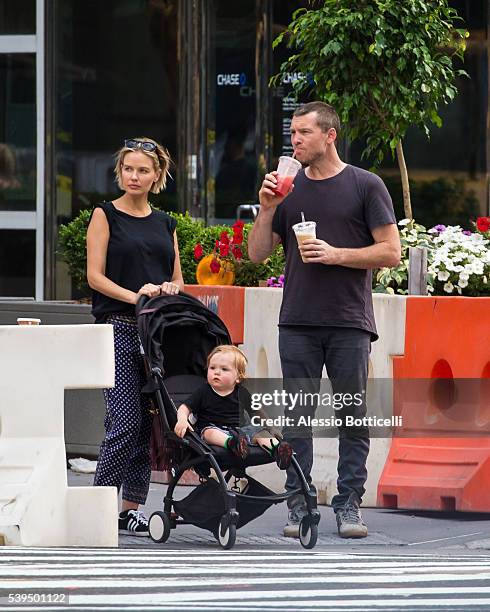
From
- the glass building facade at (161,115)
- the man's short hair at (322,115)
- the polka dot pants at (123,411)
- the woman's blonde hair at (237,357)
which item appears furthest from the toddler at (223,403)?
the glass building facade at (161,115)

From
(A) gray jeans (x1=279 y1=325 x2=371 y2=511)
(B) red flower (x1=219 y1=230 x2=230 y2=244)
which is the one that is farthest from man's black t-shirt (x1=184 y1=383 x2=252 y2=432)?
(B) red flower (x1=219 y1=230 x2=230 y2=244)

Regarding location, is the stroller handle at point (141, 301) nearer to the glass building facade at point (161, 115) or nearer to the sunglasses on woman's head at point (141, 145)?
the sunglasses on woman's head at point (141, 145)

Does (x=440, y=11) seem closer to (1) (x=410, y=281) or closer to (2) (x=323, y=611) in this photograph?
(1) (x=410, y=281)

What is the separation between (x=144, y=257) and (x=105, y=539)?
5.20 feet

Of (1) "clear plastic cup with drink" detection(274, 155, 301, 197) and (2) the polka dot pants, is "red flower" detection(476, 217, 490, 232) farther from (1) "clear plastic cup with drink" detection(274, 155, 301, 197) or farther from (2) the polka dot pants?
(2) the polka dot pants

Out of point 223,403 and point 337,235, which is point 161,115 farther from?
point 223,403

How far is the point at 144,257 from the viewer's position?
8.22m

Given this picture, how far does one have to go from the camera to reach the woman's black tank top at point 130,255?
8164mm

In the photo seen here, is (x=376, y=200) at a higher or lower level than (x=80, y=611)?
higher

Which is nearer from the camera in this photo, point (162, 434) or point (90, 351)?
point (90, 351)

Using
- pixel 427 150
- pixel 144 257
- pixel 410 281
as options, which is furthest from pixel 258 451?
pixel 427 150

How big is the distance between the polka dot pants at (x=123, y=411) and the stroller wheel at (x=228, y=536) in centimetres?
81

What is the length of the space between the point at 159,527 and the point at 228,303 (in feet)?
8.07

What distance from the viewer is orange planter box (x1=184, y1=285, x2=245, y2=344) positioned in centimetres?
993
